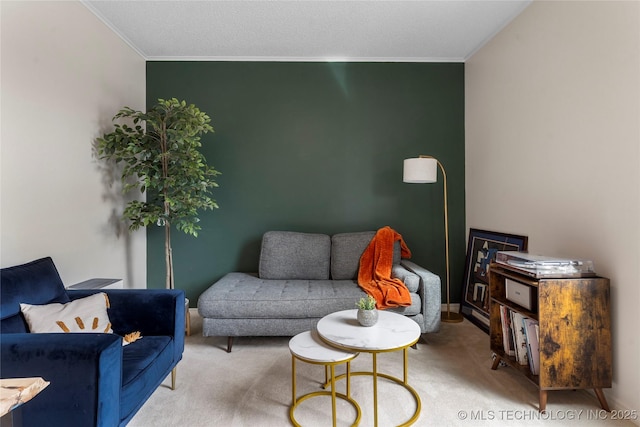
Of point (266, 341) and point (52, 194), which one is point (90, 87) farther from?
point (266, 341)

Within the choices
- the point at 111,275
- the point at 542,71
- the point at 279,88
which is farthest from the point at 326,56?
the point at 111,275

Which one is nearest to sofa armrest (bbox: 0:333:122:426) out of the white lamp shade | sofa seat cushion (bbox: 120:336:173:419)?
sofa seat cushion (bbox: 120:336:173:419)

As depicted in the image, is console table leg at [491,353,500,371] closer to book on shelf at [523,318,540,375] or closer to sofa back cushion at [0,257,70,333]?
book on shelf at [523,318,540,375]

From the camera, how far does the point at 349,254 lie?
130 inches

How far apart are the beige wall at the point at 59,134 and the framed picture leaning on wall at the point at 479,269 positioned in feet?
11.2

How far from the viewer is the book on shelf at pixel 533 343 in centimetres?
193

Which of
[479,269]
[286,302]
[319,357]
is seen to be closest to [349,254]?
[286,302]

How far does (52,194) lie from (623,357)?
12.0 ft

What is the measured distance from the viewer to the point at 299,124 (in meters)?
3.61

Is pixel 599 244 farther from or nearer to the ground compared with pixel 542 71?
nearer to the ground

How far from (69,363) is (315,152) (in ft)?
9.16

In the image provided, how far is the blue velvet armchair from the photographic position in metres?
1.30

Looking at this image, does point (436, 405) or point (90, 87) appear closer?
point (436, 405)

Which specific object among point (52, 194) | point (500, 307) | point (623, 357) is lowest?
point (623, 357)
